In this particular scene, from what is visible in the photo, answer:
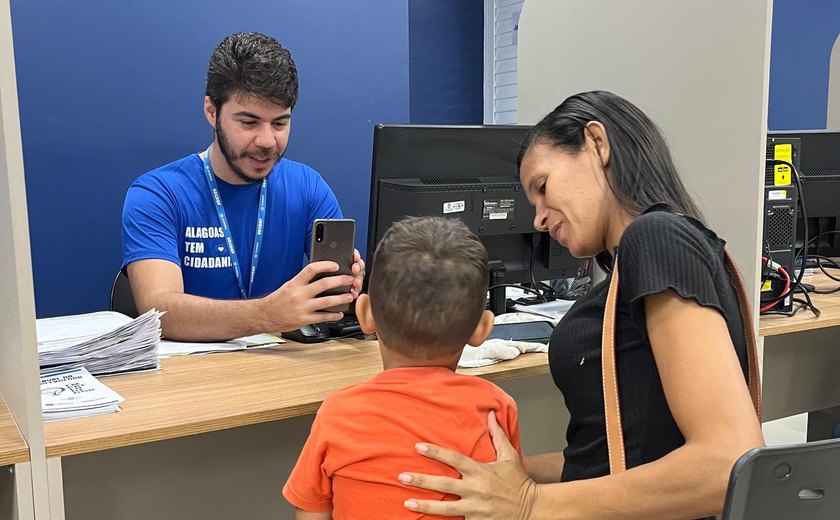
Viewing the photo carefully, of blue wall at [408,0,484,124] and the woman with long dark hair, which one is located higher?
blue wall at [408,0,484,124]

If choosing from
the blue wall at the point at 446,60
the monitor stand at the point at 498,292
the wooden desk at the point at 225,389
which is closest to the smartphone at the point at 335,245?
the wooden desk at the point at 225,389

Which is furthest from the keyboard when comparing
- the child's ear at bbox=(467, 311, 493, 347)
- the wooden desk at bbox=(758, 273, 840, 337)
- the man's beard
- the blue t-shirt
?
the wooden desk at bbox=(758, 273, 840, 337)

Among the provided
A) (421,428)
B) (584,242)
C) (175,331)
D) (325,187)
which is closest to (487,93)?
(325,187)

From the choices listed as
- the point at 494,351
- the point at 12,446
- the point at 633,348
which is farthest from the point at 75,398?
the point at 633,348

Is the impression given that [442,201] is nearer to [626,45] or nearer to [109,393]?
[626,45]

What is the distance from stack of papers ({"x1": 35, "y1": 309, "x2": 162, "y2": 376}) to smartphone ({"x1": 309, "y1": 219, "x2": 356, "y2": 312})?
353 millimetres

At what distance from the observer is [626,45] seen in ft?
6.72

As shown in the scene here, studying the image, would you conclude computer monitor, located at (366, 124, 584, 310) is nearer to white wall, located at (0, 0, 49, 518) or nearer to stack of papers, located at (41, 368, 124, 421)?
stack of papers, located at (41, 368, 124, 421)

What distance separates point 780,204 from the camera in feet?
7.22

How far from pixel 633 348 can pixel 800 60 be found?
4.05m

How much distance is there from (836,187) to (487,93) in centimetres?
227

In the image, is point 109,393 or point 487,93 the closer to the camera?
point 109,393

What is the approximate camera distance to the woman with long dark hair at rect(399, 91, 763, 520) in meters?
1.01

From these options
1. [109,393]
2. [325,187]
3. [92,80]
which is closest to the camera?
[109,393]
